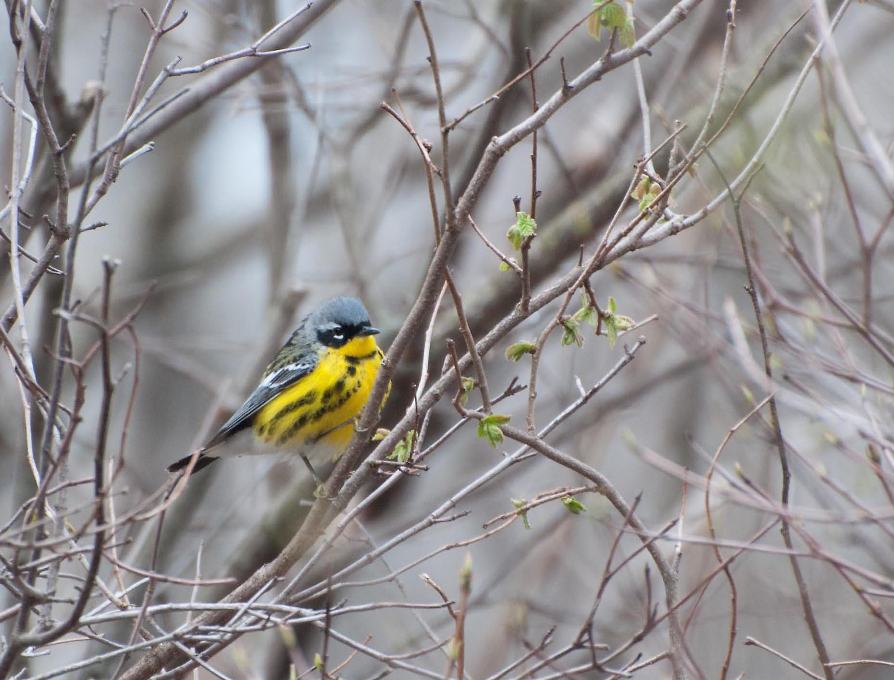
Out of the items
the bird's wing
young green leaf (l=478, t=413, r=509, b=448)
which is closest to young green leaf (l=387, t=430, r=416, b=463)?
young green leaf (l=478, t=413, r=509, b=448)

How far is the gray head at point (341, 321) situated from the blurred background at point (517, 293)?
2.13 ft

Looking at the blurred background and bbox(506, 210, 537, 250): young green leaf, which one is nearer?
bbox(506, 210, 537, 250): young green leaf

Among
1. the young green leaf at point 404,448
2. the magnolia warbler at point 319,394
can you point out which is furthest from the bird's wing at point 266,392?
the young green leaf at point 404,448

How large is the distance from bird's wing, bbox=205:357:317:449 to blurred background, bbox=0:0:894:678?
1.25ft

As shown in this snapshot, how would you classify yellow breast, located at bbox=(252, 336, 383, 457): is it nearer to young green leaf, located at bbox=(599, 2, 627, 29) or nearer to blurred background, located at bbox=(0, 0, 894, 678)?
blurred background, located at bbox=(0, 0, 894, 678)

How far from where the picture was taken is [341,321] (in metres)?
5.91

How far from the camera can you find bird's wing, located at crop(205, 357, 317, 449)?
597 cm

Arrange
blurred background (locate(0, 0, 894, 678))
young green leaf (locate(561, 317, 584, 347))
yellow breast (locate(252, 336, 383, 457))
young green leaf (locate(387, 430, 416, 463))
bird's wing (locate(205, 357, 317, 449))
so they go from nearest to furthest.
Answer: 1. young green leaf (locate(561, 317, 584, 347))
2. young green leaf (locate(387, 430, 416, 463))
3. blurred background (locate(0, 0, 894, 678))
4. yellow breast (locate(252, 336, 383, 457))
5. bird's wing (locate(205, 357, 317, 449))

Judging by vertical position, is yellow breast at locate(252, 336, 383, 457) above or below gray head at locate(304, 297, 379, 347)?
below

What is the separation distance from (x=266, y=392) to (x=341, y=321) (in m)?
0.64

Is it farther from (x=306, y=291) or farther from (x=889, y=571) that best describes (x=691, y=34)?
(x=889, y=571)

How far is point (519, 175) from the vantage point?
12.2 m

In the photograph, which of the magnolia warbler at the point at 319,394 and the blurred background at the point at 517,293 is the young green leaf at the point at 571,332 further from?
the magnolia warbler at the point at 319,394

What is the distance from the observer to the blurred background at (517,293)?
18.4 feet
